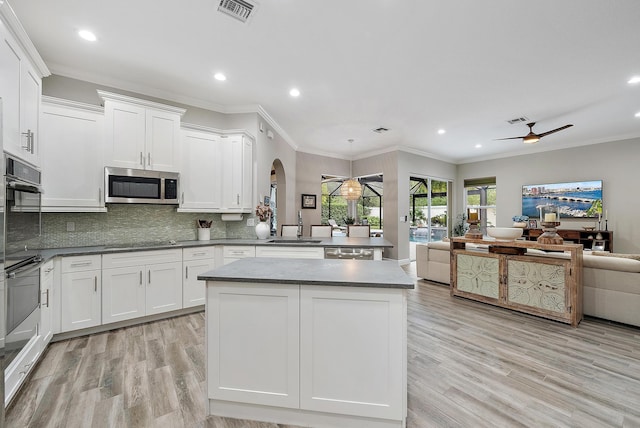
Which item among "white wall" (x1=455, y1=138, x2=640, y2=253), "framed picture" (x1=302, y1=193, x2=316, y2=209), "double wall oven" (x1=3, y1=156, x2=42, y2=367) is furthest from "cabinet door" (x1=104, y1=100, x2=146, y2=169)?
"white wall" (x1=455, y1=138, x2=640, y2=253)

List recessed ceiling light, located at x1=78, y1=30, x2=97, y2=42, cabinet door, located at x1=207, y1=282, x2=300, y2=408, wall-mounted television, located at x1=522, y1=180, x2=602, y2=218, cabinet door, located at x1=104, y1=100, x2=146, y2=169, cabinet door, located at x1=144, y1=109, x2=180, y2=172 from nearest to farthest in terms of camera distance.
→ 1. cabinet door, located at x1=207, y1=282, x2=300, y2=408
2. recessed ceiling light, located at x1=78, y1=30, x2=97, y2=42
3. cabinet door, located at x1=104, y1=100, x2=146, y2=169
4. cabinet door, located at x1=144, y1=109, x2=180, y2=172
5. wall-mounted television, located at x1=522, y1=180, x2=602, y2=218

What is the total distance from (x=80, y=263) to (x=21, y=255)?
2.61 feet

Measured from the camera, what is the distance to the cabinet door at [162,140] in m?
3.33

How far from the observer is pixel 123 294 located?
9.84 feet

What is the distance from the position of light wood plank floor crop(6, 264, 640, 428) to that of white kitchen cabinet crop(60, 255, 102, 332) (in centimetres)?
20

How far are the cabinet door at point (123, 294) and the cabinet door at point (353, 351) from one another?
7.82 feet

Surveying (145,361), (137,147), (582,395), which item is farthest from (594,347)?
(137,147)

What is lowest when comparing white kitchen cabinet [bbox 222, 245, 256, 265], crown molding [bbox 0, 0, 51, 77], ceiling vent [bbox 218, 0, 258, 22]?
white kitchen cabinet [bbox 222, 245, 256, 265]

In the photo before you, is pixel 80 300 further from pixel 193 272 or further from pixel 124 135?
pixel 124 135

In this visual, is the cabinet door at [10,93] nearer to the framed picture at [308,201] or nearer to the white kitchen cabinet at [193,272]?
the white kitchen cabinet at [193,272]

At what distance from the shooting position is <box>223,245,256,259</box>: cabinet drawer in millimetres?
3688

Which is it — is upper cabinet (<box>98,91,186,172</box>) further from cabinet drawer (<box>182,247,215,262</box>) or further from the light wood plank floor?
the light wood plank floor

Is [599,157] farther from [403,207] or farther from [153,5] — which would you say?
[153,5]

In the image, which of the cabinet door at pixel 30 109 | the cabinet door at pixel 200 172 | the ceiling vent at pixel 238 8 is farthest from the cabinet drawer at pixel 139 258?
the ceiling vent at pixel 238 8
